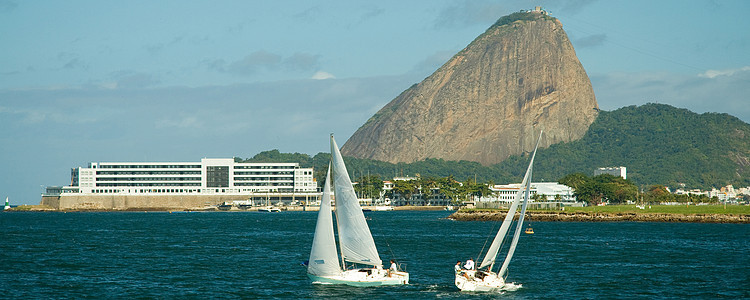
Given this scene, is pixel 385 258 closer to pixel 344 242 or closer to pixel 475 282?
pixel 344 242

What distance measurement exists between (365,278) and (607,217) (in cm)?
11550

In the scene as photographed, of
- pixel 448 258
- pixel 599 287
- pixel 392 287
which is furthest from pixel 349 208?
pixel 448 258

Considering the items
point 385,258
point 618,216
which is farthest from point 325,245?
point 618,216

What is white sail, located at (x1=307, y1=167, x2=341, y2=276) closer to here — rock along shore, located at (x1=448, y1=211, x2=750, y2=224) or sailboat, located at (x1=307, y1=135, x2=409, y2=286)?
sailboat, located at (x1=307, y1=135, x2=409, y2=286)

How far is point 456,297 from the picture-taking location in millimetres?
52750

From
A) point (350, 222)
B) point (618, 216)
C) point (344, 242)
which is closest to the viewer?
point (350, 222)

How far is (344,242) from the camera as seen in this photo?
54.6m

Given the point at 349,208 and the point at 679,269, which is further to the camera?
the point at 679,269

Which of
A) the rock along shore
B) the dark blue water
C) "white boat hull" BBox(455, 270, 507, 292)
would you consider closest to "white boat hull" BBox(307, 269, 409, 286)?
the dark blue water

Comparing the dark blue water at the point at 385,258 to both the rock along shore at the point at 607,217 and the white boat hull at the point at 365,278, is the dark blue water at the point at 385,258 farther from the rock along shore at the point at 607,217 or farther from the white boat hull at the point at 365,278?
the rock along shore at the point at 607,217

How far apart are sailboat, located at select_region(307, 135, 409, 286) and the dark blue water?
1.04m

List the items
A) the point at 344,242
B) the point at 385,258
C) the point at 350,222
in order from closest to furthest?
1. the point at 350,222
2. the point at 344,242
3. the point at 385,258

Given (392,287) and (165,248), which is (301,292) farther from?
(165,248)

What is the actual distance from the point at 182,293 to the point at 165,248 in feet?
129
